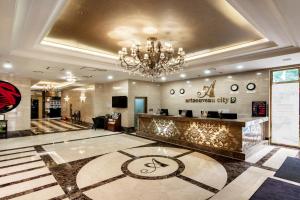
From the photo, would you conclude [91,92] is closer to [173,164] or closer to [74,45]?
[74,45]

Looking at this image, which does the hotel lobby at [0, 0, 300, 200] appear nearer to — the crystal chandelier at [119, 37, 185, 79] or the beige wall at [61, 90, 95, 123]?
the crystal chandelier at [119, 37, 185, 79]

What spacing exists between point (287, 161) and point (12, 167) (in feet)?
24.4

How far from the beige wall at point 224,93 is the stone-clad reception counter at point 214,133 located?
111 centimetres

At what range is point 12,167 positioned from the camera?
4473 mm

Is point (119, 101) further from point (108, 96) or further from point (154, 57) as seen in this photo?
point (154, 57)

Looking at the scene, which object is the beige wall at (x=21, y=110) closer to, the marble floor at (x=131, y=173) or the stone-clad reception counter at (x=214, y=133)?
the marble floor at (x=131, y=173)

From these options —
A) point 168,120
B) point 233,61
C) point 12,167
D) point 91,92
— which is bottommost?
point 12,167

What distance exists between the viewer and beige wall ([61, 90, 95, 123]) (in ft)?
41.1

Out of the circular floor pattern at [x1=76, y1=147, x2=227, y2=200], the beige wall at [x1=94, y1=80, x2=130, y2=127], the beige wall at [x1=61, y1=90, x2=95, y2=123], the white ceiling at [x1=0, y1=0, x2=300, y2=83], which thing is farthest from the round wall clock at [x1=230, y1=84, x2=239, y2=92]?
the beige wall at [x1=61, y1=90, x2=95, y2=123]

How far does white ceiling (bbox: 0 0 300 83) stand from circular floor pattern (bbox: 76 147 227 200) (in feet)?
10.6

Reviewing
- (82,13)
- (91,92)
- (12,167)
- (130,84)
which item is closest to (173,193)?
(82,13)

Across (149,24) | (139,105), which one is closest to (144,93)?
(139,105)

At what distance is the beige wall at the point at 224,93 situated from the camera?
7.25 m

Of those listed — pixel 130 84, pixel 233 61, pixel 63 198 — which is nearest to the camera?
pixel 63 198
